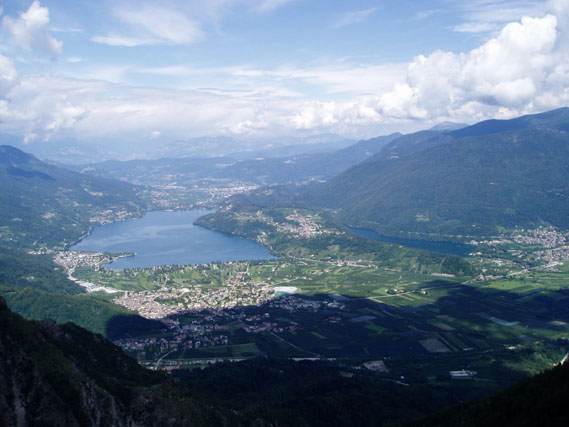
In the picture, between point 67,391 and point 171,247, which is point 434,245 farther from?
point 67,391

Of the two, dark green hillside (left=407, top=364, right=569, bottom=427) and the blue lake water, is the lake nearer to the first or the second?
the blue lake water

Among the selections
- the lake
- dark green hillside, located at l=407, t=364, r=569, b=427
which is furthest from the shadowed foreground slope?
the lake

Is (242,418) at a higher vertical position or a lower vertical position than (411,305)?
higher

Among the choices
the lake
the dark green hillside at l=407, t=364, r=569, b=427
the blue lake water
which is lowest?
the lake

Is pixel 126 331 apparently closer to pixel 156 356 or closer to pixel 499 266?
pixel 156 356

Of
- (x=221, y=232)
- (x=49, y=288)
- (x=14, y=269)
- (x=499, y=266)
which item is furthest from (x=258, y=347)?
(x=221, y=232)

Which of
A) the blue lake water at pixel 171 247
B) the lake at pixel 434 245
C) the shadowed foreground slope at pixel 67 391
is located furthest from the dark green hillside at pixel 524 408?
the lake at pixel 434 245

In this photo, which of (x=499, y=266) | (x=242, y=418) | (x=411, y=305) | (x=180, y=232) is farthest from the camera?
(x=180, y=232)

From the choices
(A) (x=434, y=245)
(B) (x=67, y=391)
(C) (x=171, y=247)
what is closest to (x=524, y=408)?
(B) (x=67, y=391)
